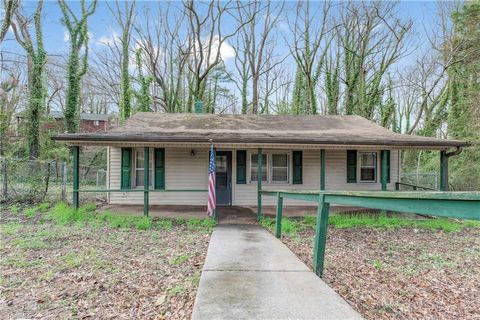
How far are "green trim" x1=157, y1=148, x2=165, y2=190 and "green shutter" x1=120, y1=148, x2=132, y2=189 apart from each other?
87 centimetres

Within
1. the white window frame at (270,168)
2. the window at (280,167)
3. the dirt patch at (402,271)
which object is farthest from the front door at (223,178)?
the dirt patch at (402,271)

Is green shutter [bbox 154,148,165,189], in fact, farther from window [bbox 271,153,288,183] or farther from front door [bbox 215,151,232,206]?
window [bbox 271,153,288,183]

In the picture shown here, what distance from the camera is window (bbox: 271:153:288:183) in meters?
10.7

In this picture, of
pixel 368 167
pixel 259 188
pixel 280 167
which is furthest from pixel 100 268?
pixel 368 167

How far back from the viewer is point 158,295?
11.2ft

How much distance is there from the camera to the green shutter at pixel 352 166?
1070 centimetres

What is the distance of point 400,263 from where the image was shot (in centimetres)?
501

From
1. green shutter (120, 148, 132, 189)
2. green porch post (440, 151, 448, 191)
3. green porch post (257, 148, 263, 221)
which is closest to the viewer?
green porch post (257, 148, 263, 221)

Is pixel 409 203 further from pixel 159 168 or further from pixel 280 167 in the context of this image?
pixel 159 168

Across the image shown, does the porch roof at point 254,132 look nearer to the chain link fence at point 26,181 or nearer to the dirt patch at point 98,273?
the dirt patch at point 98,273

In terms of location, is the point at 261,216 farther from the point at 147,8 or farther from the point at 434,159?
the point at 147,8

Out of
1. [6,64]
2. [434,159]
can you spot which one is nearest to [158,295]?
[6,64]

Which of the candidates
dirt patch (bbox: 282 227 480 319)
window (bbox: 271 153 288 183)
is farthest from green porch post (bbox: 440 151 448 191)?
window (bbox: 271 153 288 183)

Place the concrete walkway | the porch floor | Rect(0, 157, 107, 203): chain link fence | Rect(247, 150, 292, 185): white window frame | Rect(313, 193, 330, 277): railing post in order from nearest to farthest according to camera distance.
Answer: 1. the concrete walkway
2. Rect(313, 193, 330, 277): railing post
3. the porch floor
4. Rect(0, 157, 107, 203): chain link fence
5. Rect(247, 150, 292, 185): white window frame
